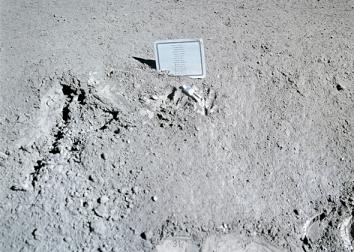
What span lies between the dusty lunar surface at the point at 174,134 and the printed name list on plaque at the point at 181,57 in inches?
2.6

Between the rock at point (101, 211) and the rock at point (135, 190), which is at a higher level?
the rock at point (135, 190)

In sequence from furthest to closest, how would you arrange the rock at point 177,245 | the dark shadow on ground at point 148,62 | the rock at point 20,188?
the dark shadow on ground at point 148,62, the rock at point 20,188, the rock at point 177,245

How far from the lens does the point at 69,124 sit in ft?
8.42

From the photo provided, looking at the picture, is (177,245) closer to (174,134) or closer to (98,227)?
(98,227)

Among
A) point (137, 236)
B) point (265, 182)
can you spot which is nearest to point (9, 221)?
point (137, 236)

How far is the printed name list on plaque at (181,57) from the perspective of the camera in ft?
8.88

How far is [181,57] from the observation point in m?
2.74

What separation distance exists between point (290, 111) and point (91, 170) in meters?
1.32

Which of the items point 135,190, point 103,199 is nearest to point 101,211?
point 103,199

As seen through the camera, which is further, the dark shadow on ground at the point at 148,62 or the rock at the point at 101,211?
the dark shadow on ground at the point at 148,62

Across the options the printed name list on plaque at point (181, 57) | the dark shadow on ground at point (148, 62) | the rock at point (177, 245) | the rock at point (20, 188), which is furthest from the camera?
the dark shadow on ground at point (148, 62)

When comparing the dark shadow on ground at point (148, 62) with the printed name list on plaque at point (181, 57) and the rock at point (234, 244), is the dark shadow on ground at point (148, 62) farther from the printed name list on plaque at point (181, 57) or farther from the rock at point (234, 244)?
the rock at point (234, 244)

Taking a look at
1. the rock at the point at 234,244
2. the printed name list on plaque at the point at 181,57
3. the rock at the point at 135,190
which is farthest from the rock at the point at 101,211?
the printed name list on plaque at the point at 181,57

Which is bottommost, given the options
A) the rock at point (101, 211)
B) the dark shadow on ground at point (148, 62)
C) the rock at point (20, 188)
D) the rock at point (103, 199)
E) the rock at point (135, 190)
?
the rock at point (101, 211)
